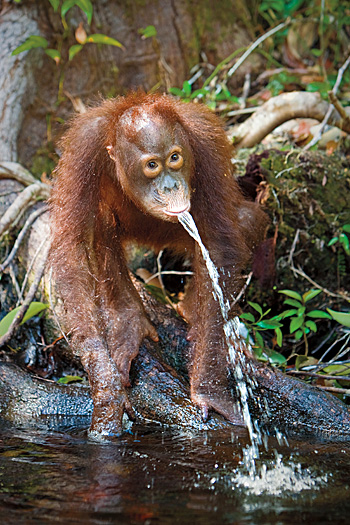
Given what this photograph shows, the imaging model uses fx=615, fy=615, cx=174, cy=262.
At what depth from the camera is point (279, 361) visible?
3.90m

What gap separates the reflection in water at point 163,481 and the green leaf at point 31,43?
348cm

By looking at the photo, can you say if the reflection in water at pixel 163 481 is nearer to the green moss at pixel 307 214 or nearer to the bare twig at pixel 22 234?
the bare twig at pixel 22 234

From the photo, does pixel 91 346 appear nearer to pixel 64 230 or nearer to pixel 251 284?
pixel 64 230

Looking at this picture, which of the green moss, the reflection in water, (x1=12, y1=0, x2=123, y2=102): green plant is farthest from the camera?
(x1=12, y1=0, x2=123, y2=102): green plant

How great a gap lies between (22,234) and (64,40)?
2.53 meters

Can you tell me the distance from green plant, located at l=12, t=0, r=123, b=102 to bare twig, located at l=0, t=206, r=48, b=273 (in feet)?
5.24

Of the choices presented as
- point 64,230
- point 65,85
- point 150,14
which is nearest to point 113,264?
point 64,230

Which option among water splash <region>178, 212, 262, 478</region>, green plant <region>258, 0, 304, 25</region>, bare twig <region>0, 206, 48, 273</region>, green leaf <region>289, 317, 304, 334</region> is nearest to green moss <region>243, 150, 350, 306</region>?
green leaf <region>289, 317, 304, 334</region>

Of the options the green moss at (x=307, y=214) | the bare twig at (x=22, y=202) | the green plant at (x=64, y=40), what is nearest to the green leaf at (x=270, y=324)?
the green moss at (x=307, y=214)

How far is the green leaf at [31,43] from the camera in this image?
5.24m

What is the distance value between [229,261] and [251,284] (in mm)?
1143

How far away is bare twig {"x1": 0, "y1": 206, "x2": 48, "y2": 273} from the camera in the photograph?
431 centimetres

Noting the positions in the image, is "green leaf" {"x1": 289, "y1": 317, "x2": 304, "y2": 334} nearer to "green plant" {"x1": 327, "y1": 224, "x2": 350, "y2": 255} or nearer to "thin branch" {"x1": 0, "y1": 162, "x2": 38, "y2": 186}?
"green plant" {"x1": 327, "y1": 224, "x2": 350, "y2": 255}

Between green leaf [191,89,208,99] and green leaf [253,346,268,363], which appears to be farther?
green leaf [191,89,208,99]
